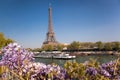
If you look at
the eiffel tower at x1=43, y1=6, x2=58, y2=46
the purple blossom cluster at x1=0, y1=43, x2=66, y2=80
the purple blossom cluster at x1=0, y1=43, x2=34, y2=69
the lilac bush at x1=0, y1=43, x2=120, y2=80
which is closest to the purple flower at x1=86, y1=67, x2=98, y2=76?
the lilac bush at x1=0, y1=43, x2=120, y2=80

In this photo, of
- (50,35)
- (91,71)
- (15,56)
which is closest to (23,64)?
(15,56)

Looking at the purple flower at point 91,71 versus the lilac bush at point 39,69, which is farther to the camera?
the purple flower at point 91,71

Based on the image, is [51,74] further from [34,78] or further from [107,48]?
[107,48]

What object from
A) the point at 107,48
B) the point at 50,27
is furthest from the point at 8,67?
the point at 107,48

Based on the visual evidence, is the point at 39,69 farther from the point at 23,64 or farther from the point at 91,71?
the point at 91,71

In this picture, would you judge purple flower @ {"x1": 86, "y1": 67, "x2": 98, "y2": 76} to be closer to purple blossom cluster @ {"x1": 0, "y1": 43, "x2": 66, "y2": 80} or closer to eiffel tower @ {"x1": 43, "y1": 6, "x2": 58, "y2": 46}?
purple blossom cluster @ {"x1": 0, "y1": 43, "x2": 66, "y2": 80}

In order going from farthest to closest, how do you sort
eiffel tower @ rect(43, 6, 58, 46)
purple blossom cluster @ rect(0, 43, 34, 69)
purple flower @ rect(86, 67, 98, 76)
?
eiffel tower @ rect(43, 6, 58, 46) → purple flower @ rect(86, 67, 98, 76) → purple blossom cluster @ rect(0, 43, 34, 69)

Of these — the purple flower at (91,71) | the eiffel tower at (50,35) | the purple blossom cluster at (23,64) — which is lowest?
the purple flower at (91,71)

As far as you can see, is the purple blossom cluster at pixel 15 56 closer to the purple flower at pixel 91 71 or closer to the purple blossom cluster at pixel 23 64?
Answer: the purple blossom cluster at pixel 23 64

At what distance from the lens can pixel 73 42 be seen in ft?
306

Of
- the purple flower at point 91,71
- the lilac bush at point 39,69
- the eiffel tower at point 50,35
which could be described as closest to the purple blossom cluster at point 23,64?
the lilac bush at point 39,69

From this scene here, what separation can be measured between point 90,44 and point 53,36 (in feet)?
55.6

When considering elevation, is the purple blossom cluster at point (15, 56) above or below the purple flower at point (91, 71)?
above

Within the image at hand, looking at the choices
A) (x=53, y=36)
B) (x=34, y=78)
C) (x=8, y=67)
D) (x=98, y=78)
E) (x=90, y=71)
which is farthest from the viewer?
(x=53, y=36)
